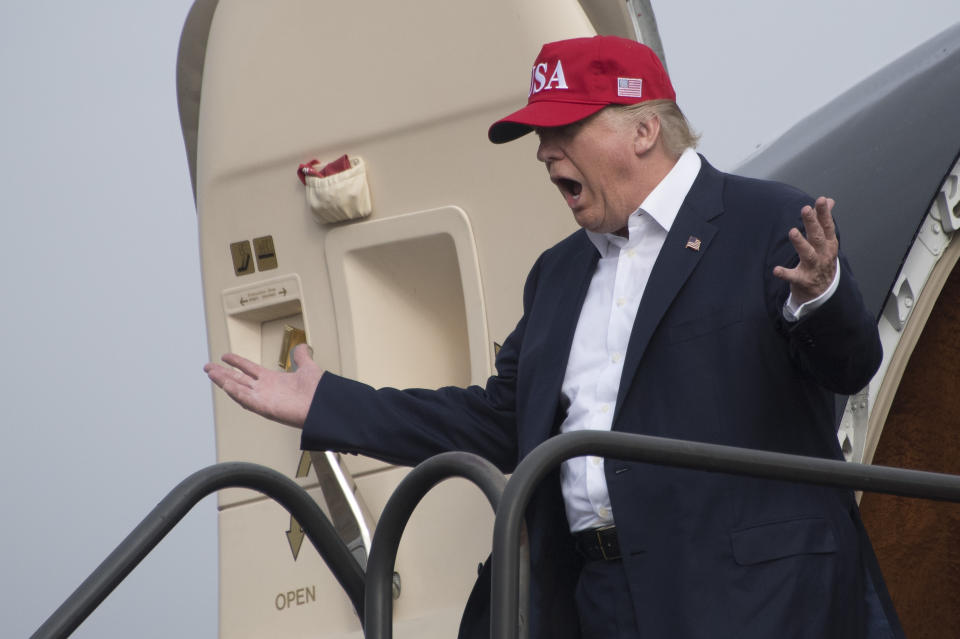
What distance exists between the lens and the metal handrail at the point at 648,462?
1.22 m

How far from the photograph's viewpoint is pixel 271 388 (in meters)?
2.05

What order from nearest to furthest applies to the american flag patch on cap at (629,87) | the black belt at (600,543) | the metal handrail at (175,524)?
the metal handrail at (175,524) < the black belt at (600,543) < the american flag patch on cap at (629,87)

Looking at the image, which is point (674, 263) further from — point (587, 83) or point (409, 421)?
point (409, 421)

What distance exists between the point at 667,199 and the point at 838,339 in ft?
1.41

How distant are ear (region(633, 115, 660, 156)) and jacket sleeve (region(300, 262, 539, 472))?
47 centimetres

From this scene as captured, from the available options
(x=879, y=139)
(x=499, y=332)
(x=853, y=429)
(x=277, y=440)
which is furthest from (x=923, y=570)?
(x=277, y=440)

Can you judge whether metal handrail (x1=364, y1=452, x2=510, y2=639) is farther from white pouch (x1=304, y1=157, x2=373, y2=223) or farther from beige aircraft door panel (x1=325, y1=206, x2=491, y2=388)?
white pouch (x1=304, y1=157, x2=373, y2=223)

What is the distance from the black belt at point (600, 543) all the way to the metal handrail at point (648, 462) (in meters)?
0.34

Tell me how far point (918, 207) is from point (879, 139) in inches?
15.8

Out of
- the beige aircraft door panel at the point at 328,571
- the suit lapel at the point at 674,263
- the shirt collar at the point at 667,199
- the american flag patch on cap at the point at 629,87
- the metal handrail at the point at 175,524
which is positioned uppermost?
the american flag patch on cap at the point at 629,87

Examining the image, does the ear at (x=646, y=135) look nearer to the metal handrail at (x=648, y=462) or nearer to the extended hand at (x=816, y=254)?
the extended hand at (x=816, y=254)

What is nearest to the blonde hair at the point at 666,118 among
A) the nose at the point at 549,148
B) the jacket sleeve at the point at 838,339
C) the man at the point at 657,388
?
the man at the point at 657,388

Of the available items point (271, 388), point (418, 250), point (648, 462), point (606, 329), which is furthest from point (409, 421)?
point (418, 250)

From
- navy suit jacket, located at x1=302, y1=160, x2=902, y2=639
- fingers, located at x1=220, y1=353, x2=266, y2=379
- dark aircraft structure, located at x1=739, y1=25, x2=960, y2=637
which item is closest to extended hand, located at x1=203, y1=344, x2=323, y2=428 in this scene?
fingers, located at x1=220, y1=353, x2=266, y2=379
